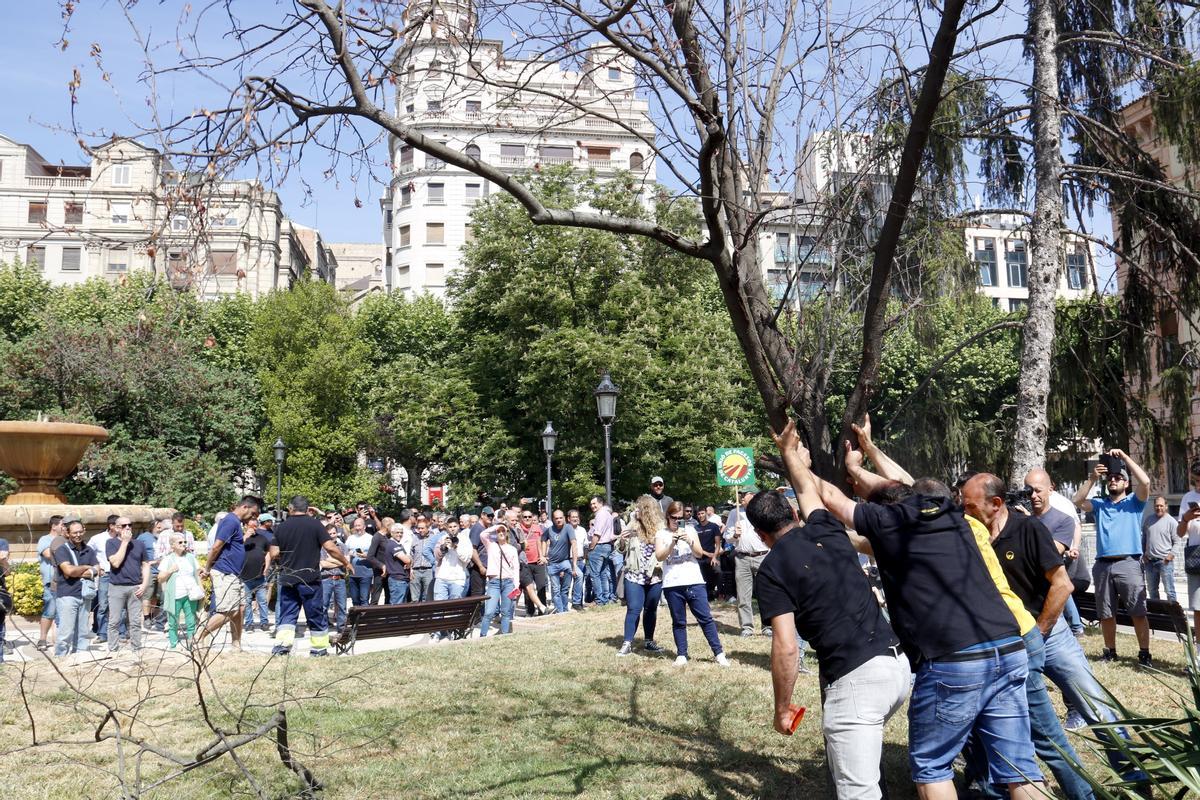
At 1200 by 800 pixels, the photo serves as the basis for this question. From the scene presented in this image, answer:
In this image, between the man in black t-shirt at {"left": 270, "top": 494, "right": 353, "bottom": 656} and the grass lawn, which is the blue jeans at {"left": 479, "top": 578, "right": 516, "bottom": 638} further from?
the grass lawn

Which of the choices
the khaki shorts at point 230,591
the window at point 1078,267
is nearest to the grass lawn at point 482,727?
the khaki shorts at point 230,591

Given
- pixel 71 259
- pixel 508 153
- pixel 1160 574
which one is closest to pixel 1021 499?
pixel 1160 574

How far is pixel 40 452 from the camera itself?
1770 cm

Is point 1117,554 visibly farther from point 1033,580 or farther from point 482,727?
point 482,727

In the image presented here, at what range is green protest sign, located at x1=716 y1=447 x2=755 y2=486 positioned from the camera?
55.8 feet

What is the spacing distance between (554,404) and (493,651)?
803 inches

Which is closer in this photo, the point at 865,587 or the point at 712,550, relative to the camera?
the point at 865,587

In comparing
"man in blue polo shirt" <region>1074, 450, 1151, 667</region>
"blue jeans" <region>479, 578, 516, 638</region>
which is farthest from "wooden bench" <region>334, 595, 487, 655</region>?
"man in blue polo shirt" <region>1074, 450, 1151, 667</region>

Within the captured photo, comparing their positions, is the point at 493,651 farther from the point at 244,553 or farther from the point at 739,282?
the point at 739,282

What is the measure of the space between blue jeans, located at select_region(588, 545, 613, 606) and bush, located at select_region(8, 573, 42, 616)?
927 centimetres

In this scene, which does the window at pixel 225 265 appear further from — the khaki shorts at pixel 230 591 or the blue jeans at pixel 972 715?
the khaki shorts at pixel 230 591

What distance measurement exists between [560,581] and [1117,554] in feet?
34.4

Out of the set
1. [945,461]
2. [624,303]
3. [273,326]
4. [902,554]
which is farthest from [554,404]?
[902,554]

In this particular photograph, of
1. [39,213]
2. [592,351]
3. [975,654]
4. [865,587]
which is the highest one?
[39,213]
